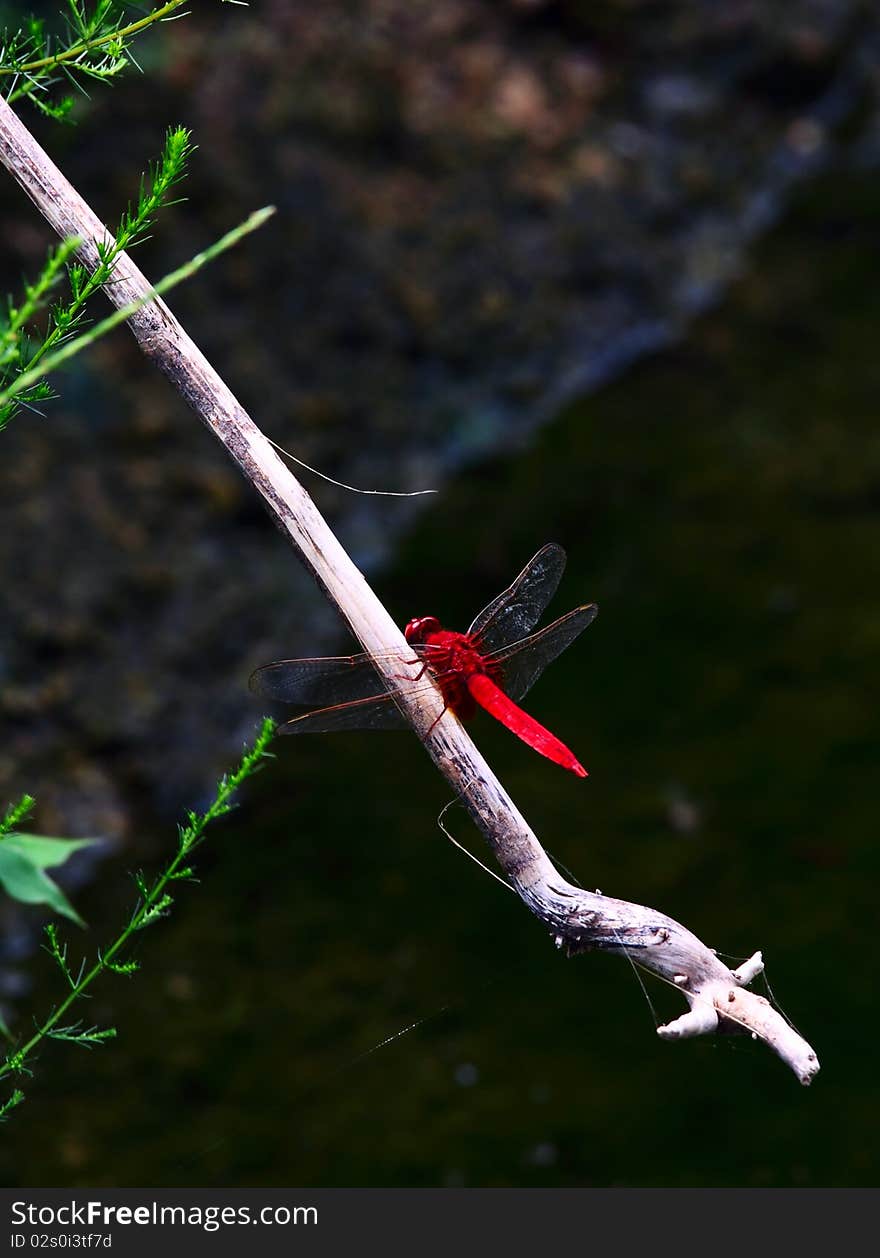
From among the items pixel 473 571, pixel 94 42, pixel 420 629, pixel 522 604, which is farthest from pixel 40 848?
pixel 473 571

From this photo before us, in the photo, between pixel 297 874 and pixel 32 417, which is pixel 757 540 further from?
pixel 32 417

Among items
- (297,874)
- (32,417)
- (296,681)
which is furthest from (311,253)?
(296,681)

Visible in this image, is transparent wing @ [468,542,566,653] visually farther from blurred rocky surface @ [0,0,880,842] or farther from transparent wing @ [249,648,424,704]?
blurred rocky surface @ [0,0,880,842]

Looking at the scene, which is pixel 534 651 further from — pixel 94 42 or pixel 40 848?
pixel 94 42

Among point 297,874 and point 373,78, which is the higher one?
point 373,78

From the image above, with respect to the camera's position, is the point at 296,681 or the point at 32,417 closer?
the point at 296,681

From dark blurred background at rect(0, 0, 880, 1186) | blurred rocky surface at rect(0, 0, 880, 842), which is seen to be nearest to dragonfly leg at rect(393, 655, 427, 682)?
dark blurred background at rect(0, 0, 880, 1186)

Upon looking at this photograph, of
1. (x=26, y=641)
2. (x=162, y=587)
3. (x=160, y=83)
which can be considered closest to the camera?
(x=26, y=641)
